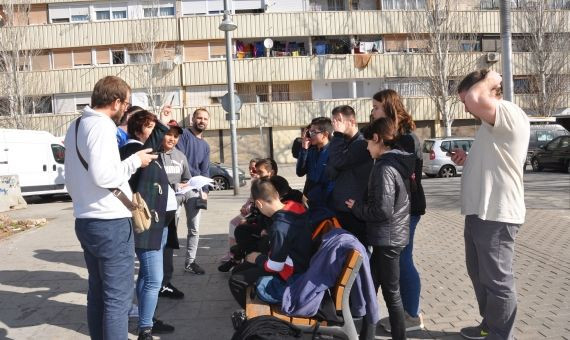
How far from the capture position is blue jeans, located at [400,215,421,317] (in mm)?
4215

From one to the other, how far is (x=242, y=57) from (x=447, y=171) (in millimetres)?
16702

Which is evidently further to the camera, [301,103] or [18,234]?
[301,103]

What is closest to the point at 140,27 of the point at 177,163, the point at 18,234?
the point at 18,234

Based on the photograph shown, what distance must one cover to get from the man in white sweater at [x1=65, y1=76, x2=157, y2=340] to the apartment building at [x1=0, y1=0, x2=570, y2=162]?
95.7 ft

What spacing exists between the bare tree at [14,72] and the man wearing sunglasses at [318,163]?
99.6 feet

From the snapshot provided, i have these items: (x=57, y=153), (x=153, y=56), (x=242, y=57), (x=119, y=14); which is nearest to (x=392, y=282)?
(x=57, y=153)

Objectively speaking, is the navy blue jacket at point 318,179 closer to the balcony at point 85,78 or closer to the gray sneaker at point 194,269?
the gray sneaker at point 194,269

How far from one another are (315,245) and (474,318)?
170 centimetres

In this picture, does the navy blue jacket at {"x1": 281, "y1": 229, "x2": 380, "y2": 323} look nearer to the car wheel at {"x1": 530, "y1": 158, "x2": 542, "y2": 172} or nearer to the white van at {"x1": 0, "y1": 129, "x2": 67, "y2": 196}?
the white van at {"x1": 0, "y1": 129, "x2": 67, "y2": 196}

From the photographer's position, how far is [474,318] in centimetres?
448

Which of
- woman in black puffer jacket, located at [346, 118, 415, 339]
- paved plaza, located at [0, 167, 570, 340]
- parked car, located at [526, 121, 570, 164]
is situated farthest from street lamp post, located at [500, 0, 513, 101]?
parked car, located at [526, 121, 570, 164]

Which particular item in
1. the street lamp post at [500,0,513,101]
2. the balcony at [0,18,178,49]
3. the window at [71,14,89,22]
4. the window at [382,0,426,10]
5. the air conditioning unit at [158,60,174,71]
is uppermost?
the window at [382,0,426,10]

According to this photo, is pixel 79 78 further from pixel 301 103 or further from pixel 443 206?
pixel 443 206

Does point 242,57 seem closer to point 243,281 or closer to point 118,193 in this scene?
point 243,281
